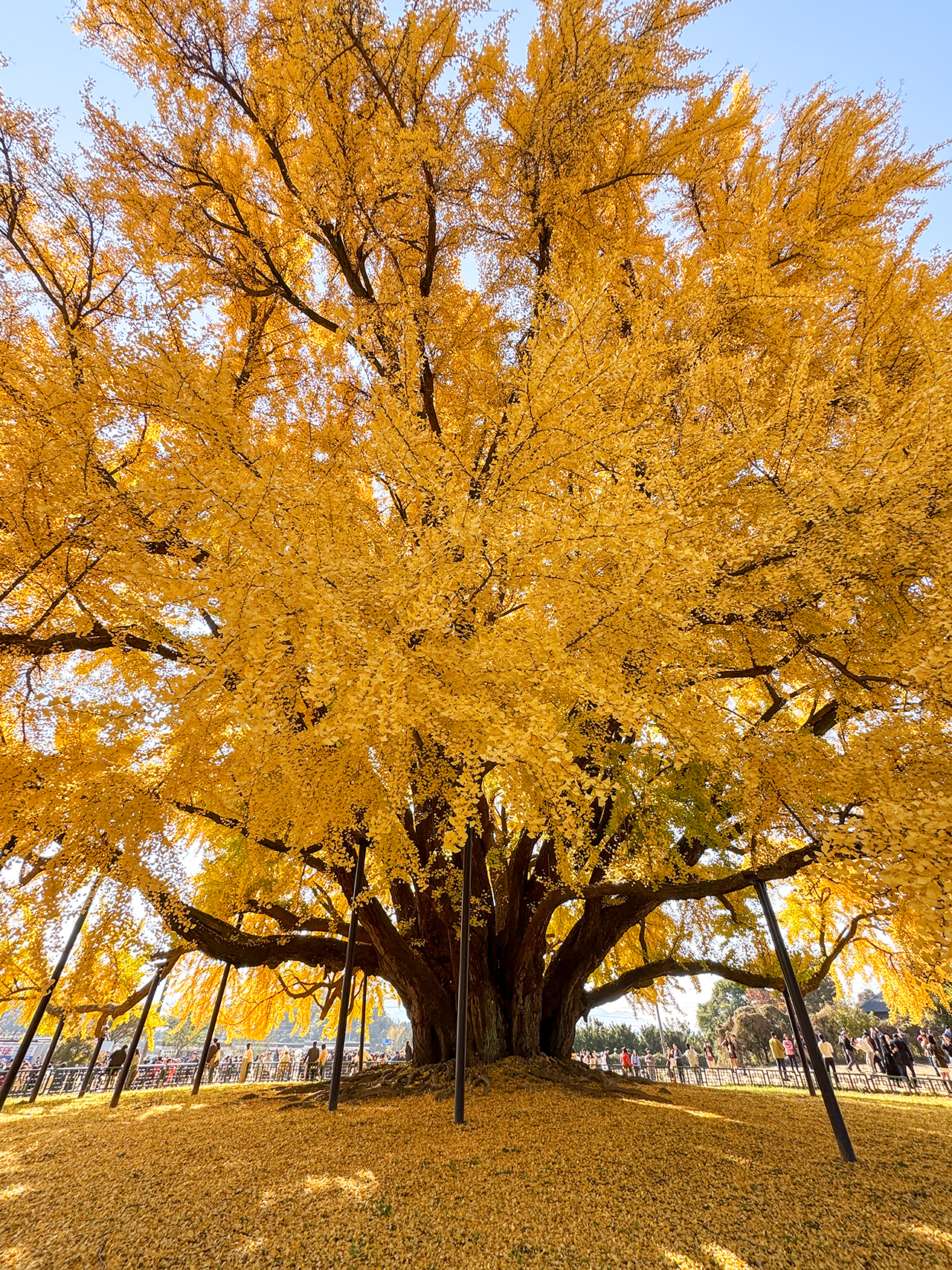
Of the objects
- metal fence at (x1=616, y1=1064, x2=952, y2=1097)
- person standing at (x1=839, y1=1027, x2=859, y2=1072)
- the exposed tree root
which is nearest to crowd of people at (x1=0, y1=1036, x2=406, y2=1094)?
the exposed tree root

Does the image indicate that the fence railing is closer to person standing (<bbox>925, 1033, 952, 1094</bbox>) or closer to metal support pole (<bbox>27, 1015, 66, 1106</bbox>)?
person standing (<bbox>925, 1033, 952, 1094</bbox>)

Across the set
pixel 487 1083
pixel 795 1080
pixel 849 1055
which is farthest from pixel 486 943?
pixel 849 1055

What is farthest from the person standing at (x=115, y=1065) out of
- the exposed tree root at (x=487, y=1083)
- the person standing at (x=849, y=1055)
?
the person standing at (x=849, y=1055)

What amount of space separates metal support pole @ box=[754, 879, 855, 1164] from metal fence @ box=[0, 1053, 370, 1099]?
922 cm

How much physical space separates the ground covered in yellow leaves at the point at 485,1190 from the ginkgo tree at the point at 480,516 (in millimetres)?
1751

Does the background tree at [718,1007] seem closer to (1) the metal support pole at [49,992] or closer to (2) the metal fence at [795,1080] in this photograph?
(2) the metal fence at [795,1080]

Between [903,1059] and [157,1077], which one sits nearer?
[903,1059]

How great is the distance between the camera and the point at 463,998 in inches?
219

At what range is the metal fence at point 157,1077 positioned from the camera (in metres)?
11.5

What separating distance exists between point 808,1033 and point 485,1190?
323cm

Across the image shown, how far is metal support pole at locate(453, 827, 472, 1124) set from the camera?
201 inches

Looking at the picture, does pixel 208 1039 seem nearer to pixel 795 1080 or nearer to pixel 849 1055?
pixel 795 1080

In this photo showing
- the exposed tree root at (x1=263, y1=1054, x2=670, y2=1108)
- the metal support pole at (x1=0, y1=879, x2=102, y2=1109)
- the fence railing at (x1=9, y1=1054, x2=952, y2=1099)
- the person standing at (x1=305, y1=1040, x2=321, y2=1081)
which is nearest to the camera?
the metal support pole at (x1=0, y1=879, x2=102, y2=1109)

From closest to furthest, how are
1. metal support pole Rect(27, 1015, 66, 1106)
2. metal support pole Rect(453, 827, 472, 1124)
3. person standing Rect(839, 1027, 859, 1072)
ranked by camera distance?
metal support pole Rect(453, 827, 472, 1124)
metal support pole Rect(27, 1015, 66, 1106)
person standing Rect(839, 1027, 859, 1072)
